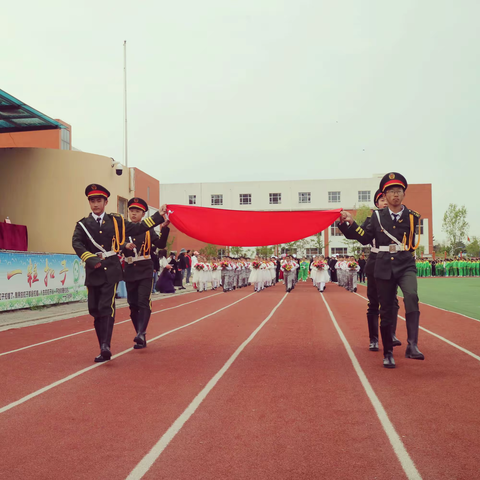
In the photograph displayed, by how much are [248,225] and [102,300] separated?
2801 millimetres

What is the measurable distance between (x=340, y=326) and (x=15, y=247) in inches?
673

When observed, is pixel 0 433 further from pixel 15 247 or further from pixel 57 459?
pixel 15 247

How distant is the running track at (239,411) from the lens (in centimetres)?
374

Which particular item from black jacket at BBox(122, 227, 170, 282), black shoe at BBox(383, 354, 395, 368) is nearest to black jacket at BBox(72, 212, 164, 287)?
black jacket at BBox(122, 227, 170, 282)

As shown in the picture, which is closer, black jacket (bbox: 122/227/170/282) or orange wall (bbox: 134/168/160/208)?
black jacket (bbox: 122/227/170/282)

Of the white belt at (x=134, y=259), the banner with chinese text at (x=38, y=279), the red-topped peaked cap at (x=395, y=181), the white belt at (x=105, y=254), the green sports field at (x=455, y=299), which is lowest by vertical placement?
the green sports field at (x=455, y=299)

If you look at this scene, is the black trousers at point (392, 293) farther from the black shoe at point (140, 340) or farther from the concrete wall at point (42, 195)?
the concrete wall at point (42, 195)

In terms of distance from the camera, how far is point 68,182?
26.3 metres

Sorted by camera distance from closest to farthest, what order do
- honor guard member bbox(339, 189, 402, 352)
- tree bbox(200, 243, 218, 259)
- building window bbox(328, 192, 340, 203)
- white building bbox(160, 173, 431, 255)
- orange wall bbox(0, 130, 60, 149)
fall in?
honor guard member bbox(339, 189, 402, 352), orange wall bbox(0, 130, 60, 149), tree bbox(200, 243, 218, 259), white building bbox(160, 173, 431, 255), building window bbox(328, 192, 340, 203)

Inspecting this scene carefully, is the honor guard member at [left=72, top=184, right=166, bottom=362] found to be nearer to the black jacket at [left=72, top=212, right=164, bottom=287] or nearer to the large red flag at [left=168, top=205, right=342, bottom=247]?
the black jacket at [left=72, top=212, right=164, bottom=287]

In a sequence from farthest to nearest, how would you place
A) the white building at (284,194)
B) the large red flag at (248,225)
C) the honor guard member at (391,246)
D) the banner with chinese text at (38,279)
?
the white building at (284,194) → the banner with chinese text at (38,279) → the large red flag at (248,225) → the honor guard member at (391,246)

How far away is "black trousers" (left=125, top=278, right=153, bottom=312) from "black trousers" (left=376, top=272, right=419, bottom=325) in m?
3.67

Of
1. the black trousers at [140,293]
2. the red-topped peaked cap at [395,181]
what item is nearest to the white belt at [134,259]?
the black trousers at [140,293]

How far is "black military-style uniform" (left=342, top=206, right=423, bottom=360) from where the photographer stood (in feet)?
21.9
